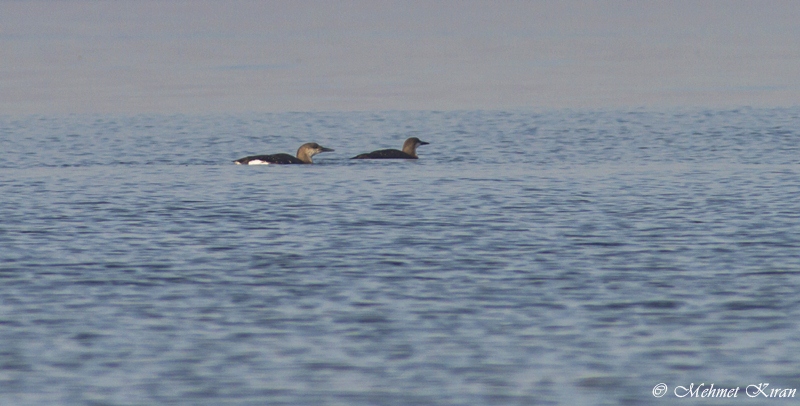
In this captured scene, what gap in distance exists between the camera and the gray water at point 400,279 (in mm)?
9727

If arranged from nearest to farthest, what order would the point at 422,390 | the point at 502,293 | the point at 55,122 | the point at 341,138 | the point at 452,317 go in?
the point at 422,390
the point at 452,317
the point at 502,293
the point at 341,138
the point at 55,122

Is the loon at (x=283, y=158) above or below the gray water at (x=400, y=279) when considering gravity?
above

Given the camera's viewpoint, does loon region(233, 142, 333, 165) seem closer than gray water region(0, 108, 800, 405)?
No

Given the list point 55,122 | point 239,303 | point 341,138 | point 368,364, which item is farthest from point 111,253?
point 55,122

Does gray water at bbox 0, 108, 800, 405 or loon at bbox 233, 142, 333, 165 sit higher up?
loon at bbox 233, 142, 333, 165

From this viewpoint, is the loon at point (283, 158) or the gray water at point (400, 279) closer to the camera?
the gray water at point (400, 279)

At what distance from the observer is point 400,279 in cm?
1312

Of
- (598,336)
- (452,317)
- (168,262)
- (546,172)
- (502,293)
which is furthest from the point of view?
(546,172)

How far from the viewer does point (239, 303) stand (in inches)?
477

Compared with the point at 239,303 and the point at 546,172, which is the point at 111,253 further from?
the point at 546,172

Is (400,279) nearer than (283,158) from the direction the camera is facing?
Yes

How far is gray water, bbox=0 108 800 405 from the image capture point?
973cm

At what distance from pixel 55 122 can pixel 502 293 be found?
23264mm

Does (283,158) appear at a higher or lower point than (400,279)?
higher
